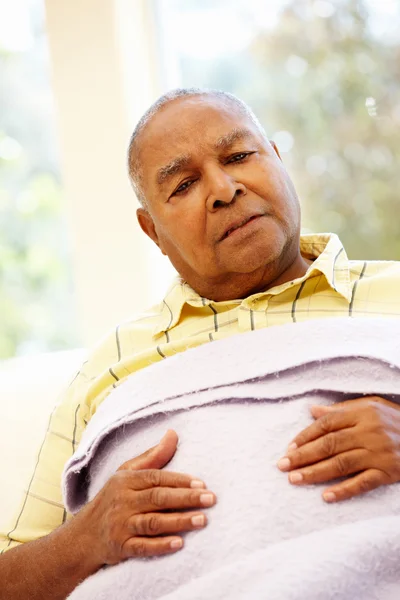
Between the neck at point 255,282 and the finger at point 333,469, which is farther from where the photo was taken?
the neck at point 255,282

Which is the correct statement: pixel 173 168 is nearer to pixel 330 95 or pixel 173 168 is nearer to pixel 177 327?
pixel 177 327

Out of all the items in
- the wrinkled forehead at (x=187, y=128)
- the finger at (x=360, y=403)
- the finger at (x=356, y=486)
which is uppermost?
the wrinkled forehead at (x=187, y=128)

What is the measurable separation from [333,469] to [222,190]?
0.53 m

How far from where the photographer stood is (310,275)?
1.24 metres

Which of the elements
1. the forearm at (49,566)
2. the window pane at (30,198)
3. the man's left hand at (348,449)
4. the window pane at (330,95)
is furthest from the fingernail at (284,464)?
the window pane at (30,198)

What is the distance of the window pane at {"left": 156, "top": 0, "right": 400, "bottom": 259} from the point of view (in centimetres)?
200

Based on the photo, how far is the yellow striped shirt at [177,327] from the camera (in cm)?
123

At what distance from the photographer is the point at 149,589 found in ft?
2.98

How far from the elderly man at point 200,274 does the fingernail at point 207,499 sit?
24cm

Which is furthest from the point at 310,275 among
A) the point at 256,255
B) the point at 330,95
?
the point at 330,95

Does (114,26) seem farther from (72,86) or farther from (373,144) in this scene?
(373,144)

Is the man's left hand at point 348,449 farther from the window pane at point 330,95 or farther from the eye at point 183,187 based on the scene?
the window pane at point 330,95

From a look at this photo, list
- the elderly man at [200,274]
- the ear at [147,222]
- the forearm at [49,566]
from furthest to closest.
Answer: the ear at [147,222] → the elderly man at [200,274] → the forearm at [49,566]

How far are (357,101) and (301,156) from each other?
212 millimetres
